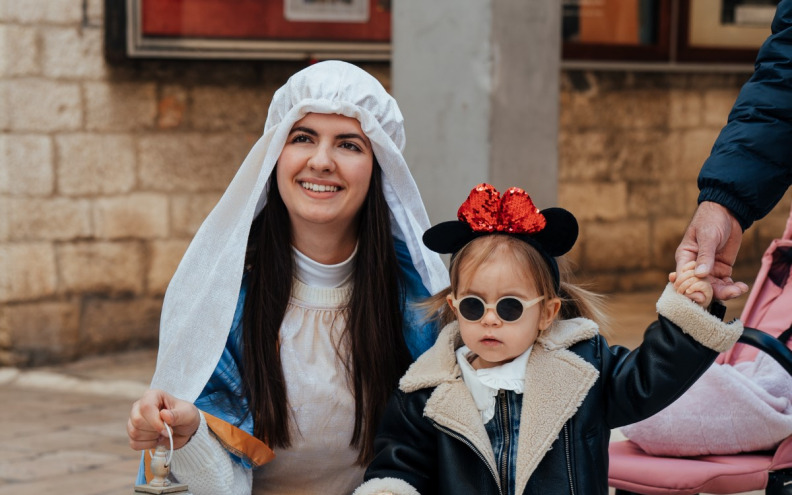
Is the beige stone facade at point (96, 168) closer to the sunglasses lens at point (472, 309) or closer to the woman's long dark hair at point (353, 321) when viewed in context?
the woman's long dark hair at point (353, 321)

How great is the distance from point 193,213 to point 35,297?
977mm

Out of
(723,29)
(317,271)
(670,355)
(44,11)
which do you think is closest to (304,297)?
(317,271)

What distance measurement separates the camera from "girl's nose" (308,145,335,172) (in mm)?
2695

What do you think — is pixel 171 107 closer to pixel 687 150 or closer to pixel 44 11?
pixel 44 11

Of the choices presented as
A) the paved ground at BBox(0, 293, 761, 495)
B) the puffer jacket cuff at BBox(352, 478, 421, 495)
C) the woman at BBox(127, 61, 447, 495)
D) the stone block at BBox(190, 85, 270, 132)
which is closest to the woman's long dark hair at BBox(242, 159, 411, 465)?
the woman at BBox(127, 61, 447, 495)

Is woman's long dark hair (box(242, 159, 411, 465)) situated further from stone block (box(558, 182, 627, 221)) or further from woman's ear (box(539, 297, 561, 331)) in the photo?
stone block (box(558, 182, 627, 221))

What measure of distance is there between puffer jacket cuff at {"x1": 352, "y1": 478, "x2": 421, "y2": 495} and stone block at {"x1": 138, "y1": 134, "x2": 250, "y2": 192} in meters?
4.64

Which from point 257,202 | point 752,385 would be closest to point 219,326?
point 257,202

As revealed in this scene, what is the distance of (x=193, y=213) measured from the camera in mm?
6973

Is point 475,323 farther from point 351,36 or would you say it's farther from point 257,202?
point 351,36

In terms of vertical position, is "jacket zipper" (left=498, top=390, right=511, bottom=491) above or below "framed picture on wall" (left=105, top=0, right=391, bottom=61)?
below

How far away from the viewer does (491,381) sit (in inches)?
96.3

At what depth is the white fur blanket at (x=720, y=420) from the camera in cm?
294

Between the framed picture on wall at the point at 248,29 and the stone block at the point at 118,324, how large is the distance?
1327 millimetres
